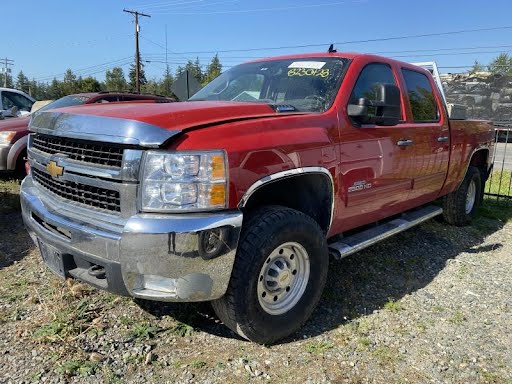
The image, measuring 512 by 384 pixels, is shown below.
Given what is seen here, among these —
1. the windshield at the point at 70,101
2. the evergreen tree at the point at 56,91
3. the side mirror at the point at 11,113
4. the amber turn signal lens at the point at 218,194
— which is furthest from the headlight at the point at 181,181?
the evergreen tree at the point at 56,91

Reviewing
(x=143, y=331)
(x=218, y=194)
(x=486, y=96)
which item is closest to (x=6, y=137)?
(x=143, y=331)

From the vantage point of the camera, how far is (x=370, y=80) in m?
3.84

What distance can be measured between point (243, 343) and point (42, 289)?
5.72 ft

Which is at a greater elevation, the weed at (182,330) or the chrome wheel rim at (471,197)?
the chrome wheel rim at (471,197)

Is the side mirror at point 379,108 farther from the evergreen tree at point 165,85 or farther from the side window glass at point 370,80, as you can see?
the evergreen tree at point 165,85

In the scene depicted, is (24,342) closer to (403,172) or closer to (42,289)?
(42,289)

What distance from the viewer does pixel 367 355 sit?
2.94m

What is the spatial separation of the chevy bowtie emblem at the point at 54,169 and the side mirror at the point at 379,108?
2.03 meters

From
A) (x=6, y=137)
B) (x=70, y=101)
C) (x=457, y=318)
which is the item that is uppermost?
(x=70, y=101)

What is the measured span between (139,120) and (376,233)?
238cm

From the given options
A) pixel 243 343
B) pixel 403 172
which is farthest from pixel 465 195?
pixel 243 343

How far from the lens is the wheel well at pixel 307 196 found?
3.18 meters

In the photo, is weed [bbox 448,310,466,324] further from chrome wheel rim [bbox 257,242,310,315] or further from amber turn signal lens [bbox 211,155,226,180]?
amber turn signal lens [bbox 211,155,226,180]

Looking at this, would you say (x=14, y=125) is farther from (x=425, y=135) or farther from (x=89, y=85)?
(x=89, y=85)
